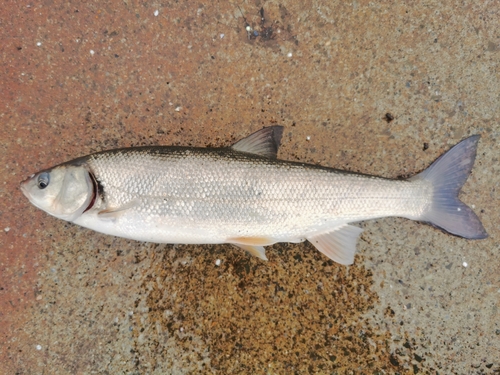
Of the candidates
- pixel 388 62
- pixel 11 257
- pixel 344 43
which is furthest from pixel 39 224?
pixel 388 62

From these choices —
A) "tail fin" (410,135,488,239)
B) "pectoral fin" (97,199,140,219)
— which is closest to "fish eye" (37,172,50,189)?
"pectoral fin" (97,199,140,219)

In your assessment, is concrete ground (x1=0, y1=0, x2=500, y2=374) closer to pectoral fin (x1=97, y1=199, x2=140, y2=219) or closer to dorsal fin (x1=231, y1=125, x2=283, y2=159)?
dorsal fin (x1=231, y1=125, x2=283, y2=159)

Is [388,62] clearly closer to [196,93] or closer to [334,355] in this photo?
[196,93]

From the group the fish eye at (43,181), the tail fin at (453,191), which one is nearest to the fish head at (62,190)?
the fish eye at (43,181)

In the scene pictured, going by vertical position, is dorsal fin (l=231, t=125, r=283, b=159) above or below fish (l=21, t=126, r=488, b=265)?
above

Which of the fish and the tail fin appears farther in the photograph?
the tail fin

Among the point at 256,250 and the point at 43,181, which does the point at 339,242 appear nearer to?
the point at 256,250

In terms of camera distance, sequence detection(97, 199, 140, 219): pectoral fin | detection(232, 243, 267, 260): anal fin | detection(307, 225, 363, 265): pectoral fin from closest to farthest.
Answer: detection(97, 199, 140, 219): pectoral fin, detection(232, 243, 267, 260): anal fin, detection(307, 225, 363, 265): pectoral fin
